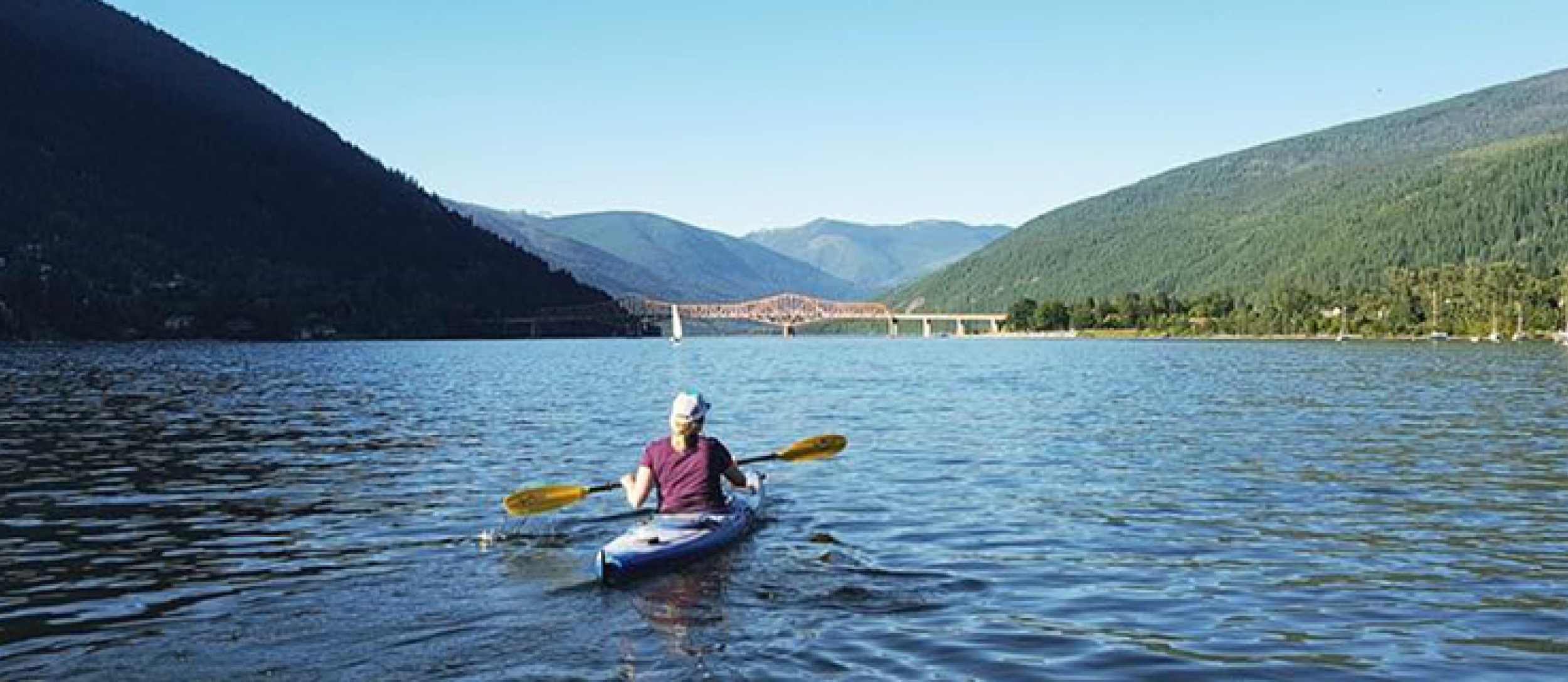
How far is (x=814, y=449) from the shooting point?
27141 millimetres

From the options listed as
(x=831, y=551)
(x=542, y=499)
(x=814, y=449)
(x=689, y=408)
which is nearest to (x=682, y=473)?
(x=689, y=408)

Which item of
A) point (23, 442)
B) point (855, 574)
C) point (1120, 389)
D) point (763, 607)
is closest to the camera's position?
point (763, 607)

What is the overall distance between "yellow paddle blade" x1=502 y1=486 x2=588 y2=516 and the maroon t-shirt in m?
2.01

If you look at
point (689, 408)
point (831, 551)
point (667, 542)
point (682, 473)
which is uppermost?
point (689, 408)

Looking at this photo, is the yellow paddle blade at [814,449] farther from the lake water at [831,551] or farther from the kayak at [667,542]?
the kayak at [667,542]

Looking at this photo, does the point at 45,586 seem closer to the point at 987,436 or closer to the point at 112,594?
the point at 112,594

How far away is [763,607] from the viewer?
56.5 feet

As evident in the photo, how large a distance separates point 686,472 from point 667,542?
6.03 feet

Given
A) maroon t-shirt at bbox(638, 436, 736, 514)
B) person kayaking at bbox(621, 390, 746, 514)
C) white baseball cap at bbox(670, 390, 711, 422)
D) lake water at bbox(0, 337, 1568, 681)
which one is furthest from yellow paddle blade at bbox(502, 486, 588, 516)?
white baseball cap at bbox(670, 390, 711, 422)

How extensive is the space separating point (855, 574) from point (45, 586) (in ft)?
37.9

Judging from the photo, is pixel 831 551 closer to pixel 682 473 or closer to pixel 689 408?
pixel 682 473

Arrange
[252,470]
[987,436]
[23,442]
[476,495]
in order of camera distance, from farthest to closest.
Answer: [987,436]
[23,442]
[252,470]
[476,495]

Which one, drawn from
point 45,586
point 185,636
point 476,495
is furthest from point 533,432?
point 185,636

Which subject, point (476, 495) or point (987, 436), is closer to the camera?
point (476, 495)
